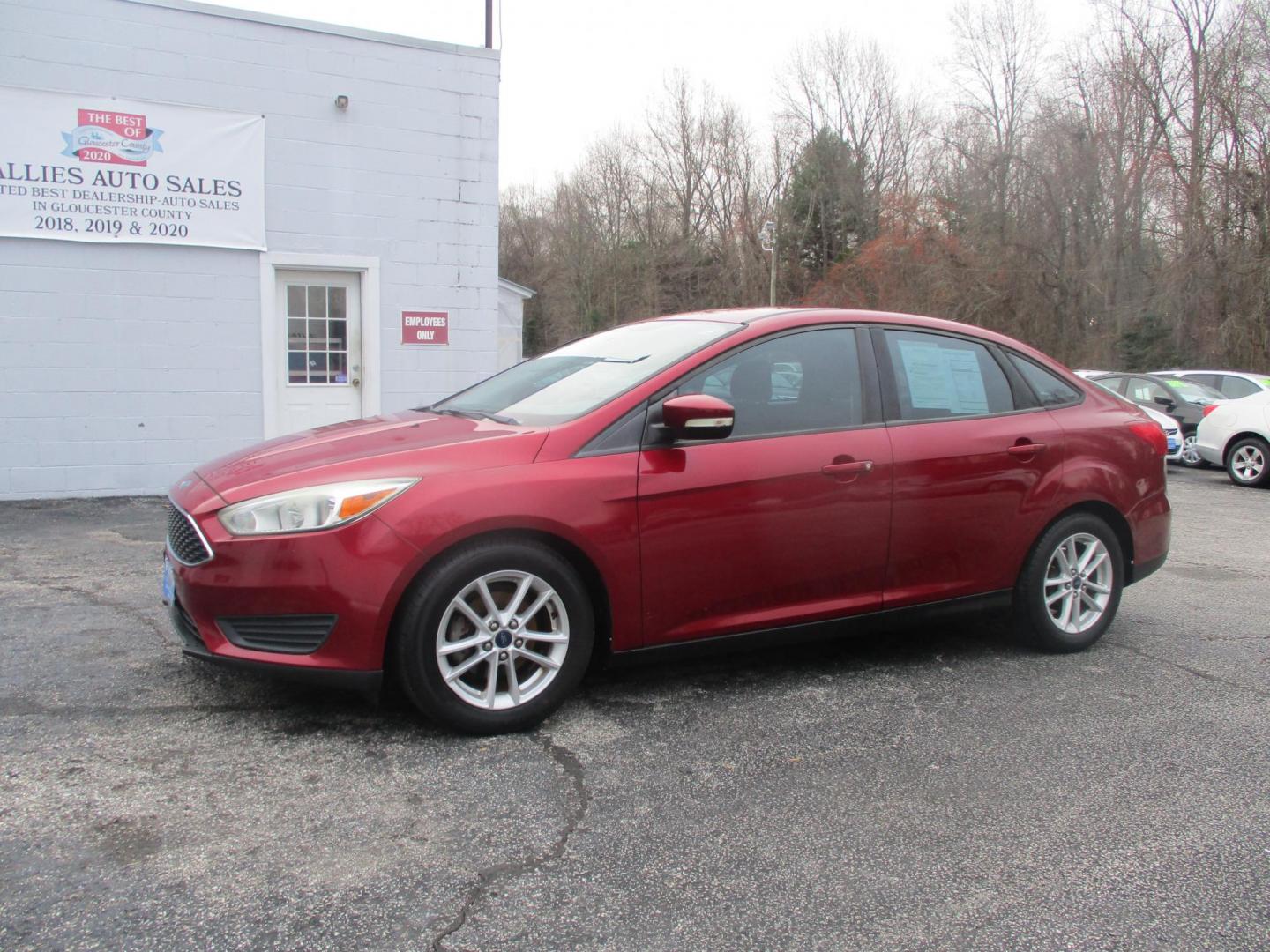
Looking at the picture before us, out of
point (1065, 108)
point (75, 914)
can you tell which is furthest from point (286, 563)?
point (1065, 108)

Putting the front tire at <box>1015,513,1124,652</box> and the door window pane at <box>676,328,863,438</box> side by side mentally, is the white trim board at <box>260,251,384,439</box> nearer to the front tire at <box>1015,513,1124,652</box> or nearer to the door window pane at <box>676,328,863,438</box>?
the door window pane at <box>676,328,863,438</box>

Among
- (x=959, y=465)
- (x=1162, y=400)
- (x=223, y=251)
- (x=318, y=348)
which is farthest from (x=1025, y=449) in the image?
(x=1162, y=400)

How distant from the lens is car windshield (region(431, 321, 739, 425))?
4086 mm

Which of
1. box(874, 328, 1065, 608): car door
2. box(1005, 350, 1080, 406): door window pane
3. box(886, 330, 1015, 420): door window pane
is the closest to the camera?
box(874, 328, 1065, 608): car door

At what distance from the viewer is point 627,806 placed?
314cm

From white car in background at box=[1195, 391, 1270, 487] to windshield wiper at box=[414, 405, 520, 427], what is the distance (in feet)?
39.7

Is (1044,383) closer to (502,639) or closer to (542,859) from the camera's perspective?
(502,639)

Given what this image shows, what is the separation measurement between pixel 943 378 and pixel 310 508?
2817 millimetres

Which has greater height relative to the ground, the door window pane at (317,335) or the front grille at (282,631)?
the door window pane at (317,335)

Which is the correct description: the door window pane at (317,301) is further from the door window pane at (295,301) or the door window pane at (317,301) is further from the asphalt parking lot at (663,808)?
the asphalt parking lot at (663,808)

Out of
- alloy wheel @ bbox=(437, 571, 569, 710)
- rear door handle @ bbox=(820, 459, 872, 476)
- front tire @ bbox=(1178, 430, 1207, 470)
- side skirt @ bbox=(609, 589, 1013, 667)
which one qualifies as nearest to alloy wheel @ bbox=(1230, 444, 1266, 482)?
front tire @ bbox=(1178, 430, 1207, 470)

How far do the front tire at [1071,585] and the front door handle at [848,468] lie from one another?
1.08 metres

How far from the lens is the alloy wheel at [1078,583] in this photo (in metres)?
4.84

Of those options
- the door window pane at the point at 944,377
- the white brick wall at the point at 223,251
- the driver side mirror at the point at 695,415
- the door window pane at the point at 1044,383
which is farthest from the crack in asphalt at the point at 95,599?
the door window pane at the point at 1044,383
